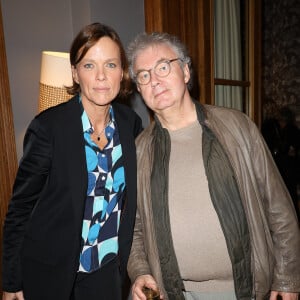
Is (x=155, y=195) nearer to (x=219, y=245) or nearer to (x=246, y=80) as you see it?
(x=219, y=245)

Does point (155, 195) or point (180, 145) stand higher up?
point (180, 145)

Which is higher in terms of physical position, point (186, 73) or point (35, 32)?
point (35, 32)

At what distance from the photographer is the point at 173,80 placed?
1.29 meters

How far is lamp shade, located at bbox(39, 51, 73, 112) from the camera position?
1716 millimetres

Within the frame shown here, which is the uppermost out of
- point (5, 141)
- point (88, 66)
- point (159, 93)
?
point (88, 66)

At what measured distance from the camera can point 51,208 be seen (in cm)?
131

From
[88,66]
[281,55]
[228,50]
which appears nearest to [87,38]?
[88,66]

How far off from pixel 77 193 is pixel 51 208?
14cm

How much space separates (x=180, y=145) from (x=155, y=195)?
23cm

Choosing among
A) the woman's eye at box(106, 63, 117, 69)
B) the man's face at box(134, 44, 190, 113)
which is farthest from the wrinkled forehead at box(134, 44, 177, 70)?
the woman's eye at box(106, 63, 117, 69)

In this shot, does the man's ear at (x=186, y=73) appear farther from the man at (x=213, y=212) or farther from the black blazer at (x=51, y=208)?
the black blazer at (x=51, y=208)

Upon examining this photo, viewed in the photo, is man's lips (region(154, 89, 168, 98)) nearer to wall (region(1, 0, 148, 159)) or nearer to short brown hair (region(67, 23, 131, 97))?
short brown hair (region(67, 23, 131, 97))

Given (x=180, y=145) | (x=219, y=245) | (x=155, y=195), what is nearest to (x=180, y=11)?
(x=180, y=145)

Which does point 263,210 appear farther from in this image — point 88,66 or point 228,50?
point 228,50
